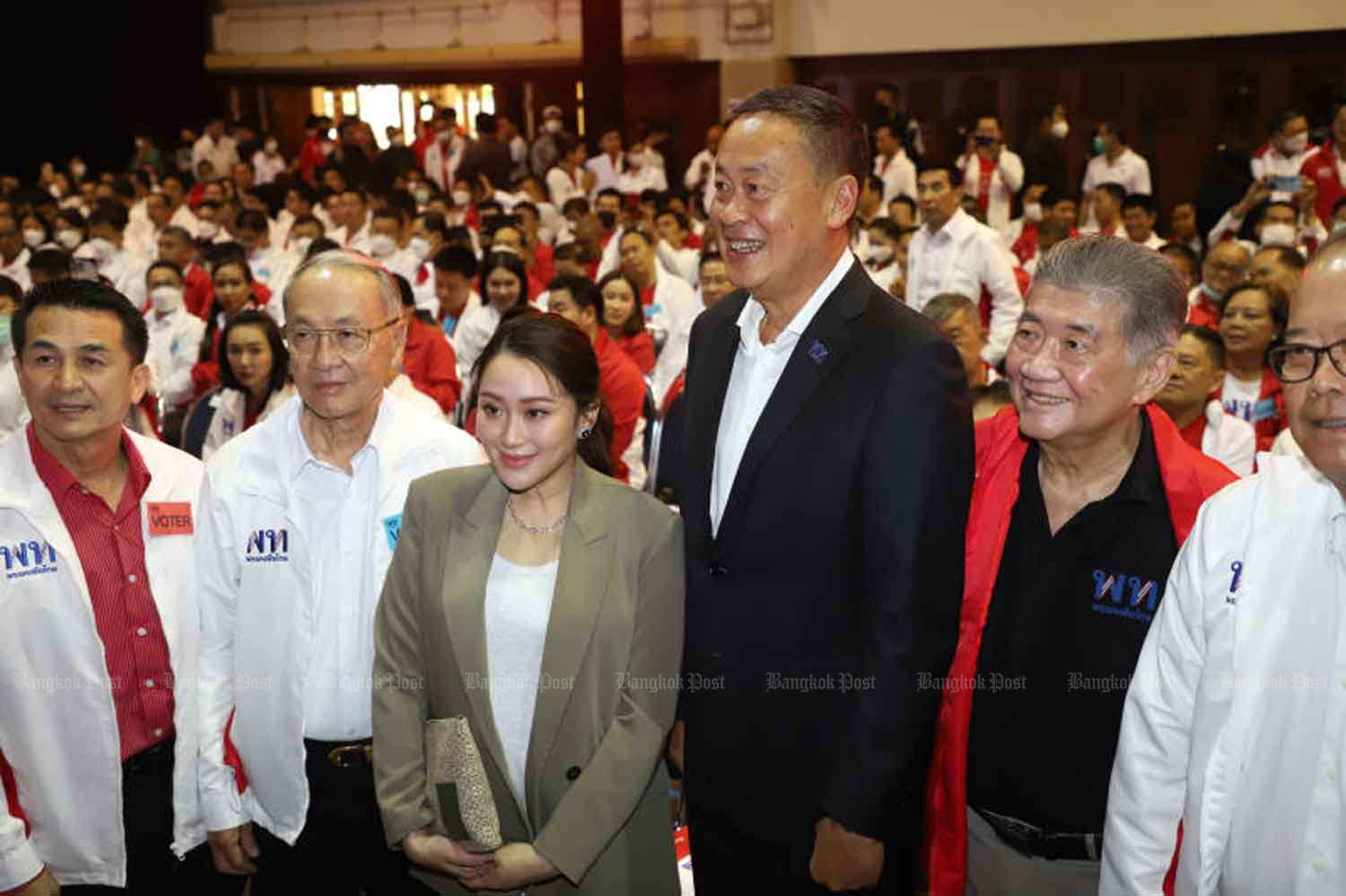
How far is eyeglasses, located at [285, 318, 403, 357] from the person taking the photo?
2.58m

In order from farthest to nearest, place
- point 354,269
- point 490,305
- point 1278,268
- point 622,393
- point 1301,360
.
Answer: point 490,305 → point 1278,268 → point 622,393 → point 354,269 → point 1301,360

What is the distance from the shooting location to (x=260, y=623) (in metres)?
2.56

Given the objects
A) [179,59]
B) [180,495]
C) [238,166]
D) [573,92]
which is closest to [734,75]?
[573,92]

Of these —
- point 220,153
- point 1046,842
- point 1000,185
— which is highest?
point 220,153

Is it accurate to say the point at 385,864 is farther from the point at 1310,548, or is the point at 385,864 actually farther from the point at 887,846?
the point at 1310,548

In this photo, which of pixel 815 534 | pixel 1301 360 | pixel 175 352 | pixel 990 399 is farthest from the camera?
pixel 175 352

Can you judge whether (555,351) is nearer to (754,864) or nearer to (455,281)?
(754,864)

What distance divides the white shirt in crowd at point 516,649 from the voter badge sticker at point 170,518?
0.77 metres

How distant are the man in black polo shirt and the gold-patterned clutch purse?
2.84ft

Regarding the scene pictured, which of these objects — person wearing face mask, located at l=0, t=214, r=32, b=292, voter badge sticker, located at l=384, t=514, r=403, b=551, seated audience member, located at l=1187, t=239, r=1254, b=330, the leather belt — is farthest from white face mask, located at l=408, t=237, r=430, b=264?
the leather belt

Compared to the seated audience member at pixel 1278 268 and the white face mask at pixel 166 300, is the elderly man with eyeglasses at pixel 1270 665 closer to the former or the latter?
the seated audience member at pixel 1278 268

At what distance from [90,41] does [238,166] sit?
6.38 m

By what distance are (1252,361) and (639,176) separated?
1033 cm

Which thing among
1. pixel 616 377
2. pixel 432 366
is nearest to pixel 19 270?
pixel 432 366
